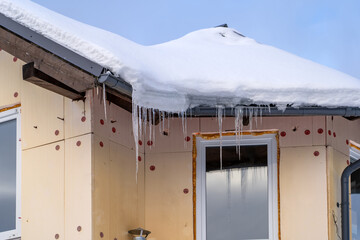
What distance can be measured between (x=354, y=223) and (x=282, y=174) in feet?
4.02

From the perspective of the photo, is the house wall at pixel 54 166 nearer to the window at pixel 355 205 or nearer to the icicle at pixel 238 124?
the icicle at pixel 238 124

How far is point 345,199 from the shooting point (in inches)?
265

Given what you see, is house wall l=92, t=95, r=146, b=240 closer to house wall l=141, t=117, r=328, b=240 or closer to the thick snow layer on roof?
house wall l=141, t=117, r=328, b=240

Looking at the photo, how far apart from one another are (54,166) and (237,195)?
189 centimetres

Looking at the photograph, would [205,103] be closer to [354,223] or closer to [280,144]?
[280,144]

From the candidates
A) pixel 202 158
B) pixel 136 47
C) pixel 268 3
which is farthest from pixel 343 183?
pixel 268 3

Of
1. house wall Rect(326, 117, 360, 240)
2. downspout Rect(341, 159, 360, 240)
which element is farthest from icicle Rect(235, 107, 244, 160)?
downspout Rect(341, 159, 360, 240)

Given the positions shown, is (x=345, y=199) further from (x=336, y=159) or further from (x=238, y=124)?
(x=238, y=124)

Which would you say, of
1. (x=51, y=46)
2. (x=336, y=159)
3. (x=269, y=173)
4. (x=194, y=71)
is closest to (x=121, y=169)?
(x=194, y=71)

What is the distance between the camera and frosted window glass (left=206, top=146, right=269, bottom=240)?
6.64m

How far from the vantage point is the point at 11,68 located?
22.5 feet

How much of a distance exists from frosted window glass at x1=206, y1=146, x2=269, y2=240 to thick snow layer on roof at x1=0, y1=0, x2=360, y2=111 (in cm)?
81

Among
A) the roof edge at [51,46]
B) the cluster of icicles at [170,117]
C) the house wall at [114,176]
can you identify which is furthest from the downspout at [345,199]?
the roof edge at [51,46]

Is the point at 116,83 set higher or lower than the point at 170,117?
higher
